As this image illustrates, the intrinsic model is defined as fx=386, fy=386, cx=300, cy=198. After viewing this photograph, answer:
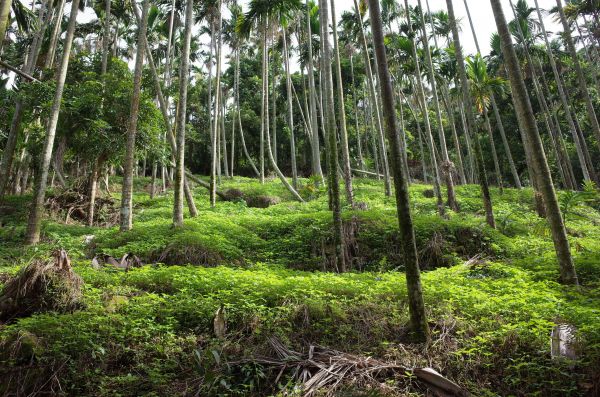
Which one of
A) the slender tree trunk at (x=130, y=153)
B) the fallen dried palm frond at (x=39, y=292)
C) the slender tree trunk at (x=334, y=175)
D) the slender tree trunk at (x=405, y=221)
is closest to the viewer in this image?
the slender tree trunk at (x=405, y=221)

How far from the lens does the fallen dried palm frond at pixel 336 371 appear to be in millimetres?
4008

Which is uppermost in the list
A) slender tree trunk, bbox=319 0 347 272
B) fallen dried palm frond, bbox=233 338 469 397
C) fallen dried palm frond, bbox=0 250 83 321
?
slender tree trunk, bbox=319 0 347 272

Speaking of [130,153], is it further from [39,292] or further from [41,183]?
[39,292]

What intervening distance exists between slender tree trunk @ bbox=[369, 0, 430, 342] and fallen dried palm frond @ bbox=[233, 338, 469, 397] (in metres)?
0.66

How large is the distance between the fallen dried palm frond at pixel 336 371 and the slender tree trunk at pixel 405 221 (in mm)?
660

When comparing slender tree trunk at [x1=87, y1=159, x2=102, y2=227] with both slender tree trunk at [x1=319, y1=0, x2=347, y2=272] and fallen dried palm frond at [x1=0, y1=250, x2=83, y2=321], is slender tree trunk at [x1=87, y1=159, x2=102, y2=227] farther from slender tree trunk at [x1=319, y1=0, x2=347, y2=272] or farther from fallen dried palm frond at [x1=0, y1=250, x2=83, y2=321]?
fallen dried palm frond at [x1=0, y1=250, x2=83, y2=321]

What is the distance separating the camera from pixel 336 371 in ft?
13.9

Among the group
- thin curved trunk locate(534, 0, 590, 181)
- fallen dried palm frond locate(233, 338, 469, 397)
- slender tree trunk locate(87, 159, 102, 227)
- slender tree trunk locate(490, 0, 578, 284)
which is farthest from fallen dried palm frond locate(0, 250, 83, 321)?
thin curved trunk locate(534, 0, 590, 181)

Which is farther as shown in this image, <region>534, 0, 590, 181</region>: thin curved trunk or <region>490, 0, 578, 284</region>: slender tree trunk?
<region>534, 0, 590, 181</region>: thin curved trunk

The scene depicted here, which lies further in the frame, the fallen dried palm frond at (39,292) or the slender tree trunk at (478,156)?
the slender tree trunk at (478,156)

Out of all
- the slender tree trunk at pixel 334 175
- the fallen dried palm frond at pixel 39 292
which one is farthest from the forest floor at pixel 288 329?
the slender tree trunk at pixel 334 175

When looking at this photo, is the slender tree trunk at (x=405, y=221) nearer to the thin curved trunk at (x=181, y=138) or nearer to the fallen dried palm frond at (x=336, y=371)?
the fallen dried palm frond at (x=336, y=371)

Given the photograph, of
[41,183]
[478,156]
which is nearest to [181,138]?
[41,183]

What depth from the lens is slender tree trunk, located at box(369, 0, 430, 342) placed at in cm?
466
